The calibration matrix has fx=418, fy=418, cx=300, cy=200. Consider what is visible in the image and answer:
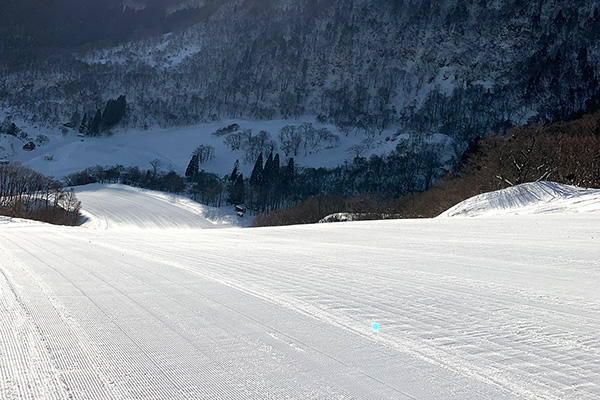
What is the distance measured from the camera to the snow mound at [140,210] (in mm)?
61000

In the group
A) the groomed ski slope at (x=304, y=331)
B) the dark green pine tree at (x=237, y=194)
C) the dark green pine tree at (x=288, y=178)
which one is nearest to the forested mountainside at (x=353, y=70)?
the dark green pine tree at (x=288, y=178)

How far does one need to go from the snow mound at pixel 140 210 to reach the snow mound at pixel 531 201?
46832 mm

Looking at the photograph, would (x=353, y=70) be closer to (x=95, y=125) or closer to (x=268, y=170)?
(x=268, y=170)

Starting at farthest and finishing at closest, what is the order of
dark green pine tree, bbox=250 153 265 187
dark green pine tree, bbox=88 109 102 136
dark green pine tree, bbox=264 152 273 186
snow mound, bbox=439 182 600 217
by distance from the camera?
dark green pine tree, bbox=88 109 102 136
dark green pine tree, bbox=264 152 273 186
dark green pine tree, bbox=250 153 265 187
snow mound, bbox=439 182 600 217

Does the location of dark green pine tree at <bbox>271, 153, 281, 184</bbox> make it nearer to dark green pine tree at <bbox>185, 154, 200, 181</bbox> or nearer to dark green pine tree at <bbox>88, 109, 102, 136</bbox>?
dark green pine tree at <bbox>185, 154, 200, 181</bbox>

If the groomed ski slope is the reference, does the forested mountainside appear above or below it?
above

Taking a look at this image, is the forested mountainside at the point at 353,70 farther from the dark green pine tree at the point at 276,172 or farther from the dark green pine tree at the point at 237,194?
the dark green pine tree at the point at 237,194

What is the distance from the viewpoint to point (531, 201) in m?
21.1

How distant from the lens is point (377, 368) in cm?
245

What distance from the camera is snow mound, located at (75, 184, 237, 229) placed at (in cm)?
6100

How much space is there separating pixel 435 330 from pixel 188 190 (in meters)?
93.4

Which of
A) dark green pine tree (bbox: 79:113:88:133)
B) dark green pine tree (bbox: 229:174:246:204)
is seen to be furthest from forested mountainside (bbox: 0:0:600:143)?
dark green pine tree (bbox: 229:174:246:204)

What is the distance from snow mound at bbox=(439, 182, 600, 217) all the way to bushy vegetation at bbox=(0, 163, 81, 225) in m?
45.8

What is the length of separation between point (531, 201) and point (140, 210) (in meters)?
60.3
